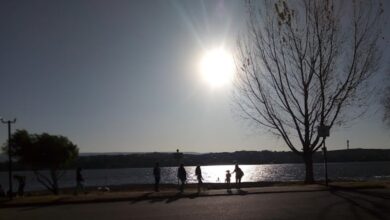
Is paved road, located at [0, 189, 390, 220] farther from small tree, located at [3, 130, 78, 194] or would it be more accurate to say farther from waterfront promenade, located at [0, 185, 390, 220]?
small tree, located at [3, 130, 78, 194]

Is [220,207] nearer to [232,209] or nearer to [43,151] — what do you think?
[232,209]

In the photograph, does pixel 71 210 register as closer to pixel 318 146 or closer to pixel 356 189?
pixel 356 189

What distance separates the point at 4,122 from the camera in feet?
Answer: 103

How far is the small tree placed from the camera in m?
50.9

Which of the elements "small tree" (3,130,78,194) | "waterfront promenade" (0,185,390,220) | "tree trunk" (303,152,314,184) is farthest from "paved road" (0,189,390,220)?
"small tree" (3,130,78,194)

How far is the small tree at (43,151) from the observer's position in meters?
50.9

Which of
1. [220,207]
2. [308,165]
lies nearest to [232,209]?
[220,207]

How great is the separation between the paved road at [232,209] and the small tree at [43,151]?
28687 mm

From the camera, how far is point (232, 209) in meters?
20.0

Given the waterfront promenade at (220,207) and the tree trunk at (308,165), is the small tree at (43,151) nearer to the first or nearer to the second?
the tree trunk at (308,165)

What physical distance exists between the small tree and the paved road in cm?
2869

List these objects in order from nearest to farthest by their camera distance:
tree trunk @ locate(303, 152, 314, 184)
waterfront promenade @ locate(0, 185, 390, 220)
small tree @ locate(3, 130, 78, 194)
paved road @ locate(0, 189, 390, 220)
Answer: paved road @ locate(0, 189, 390, 220) → waterfront promenade @ locate(0, 185, 390, 220) → tree trunk @ locate(303, 152, 314, 184) → small tree @ locate(3, 130, 78, 194)

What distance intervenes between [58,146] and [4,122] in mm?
22258

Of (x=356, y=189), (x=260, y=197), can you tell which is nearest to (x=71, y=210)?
(x=260, y=197)
